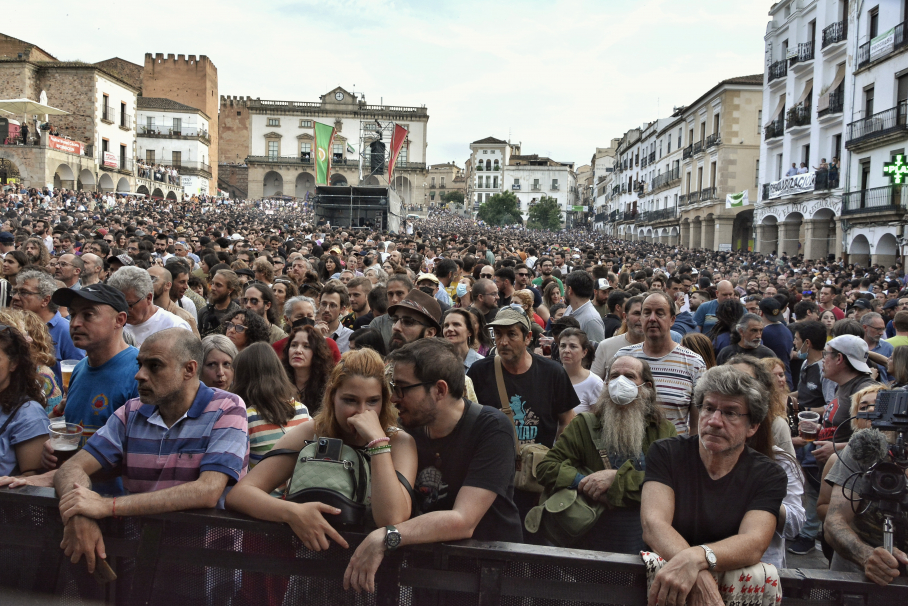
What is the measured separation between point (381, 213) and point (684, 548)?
84.9 ft

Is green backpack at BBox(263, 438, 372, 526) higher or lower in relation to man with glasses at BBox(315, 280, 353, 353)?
lower

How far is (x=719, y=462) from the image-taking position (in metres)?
2.78

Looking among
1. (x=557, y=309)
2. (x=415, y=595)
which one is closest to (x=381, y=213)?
(x=557, y=309)

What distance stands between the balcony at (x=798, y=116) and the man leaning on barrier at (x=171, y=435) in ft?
96.1

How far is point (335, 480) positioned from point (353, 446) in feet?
0.63

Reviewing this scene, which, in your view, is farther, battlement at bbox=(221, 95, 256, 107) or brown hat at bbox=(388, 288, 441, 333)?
battlement at bbox=(221, 95, 256, 107)

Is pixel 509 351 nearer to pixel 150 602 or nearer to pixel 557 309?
pixel 150 602

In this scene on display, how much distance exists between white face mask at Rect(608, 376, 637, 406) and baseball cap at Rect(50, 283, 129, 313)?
2577 millimetres

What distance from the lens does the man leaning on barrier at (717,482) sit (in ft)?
8.51

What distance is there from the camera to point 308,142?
77.8 meters

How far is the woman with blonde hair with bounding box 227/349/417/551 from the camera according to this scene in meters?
2.40

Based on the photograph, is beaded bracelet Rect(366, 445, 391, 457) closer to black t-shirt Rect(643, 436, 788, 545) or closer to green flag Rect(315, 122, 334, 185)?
black t-shirt Rect(643, 436, 788, 545)

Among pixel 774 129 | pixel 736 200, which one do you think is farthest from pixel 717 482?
pixel 736 200

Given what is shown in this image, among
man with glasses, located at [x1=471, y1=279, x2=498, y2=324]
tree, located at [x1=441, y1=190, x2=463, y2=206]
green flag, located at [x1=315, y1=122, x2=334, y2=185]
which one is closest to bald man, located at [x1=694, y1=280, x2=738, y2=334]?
man with glasses, located at [x1=471, y1=279, x2=498, y2=324]
